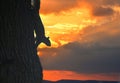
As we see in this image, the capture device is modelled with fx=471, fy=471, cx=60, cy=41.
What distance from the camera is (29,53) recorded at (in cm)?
1812

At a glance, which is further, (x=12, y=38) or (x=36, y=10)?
(x=36, y=10)

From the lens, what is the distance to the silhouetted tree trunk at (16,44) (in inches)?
690

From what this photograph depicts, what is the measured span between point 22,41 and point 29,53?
60cm

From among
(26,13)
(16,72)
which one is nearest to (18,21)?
(26,13)

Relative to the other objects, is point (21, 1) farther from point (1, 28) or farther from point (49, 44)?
point (49, 44)

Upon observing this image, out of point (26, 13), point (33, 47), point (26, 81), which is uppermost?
point (26, 13)

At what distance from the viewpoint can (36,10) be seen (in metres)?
19.1

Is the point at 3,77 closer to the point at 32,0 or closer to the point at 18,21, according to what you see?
the point at 18,21

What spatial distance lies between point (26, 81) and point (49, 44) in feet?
7.59

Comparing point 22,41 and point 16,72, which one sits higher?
point 22,41

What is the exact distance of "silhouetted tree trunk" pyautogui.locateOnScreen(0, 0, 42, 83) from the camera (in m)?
17.5

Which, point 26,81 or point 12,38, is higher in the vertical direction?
point 12,38

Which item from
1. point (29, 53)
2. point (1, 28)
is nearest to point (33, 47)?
point (29, 53)

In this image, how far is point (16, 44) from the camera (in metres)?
17.6
